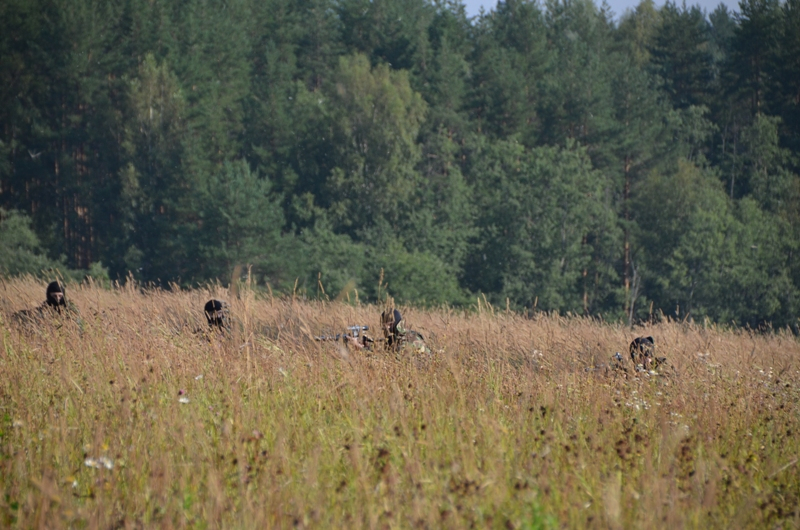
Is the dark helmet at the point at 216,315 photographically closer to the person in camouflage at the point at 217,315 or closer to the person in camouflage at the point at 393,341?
the person in camouflage at the point at 217,315

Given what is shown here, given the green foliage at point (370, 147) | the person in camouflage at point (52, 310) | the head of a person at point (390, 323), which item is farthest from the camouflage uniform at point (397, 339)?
the green foliage at point (370, 147)

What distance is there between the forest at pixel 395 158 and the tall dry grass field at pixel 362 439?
1003 inches

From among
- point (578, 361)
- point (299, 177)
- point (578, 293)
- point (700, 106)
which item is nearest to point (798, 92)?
point (700, 106)

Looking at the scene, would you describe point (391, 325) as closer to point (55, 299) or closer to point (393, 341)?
point (393, 341)

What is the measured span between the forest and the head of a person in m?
24.8

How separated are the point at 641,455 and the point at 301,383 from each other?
2013 mm

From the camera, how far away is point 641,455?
12.7 ft

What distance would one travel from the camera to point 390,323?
6.01 meters

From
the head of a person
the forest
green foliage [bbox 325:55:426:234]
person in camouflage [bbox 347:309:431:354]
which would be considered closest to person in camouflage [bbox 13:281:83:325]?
person in camouflage [bbox 347:309:431:354]

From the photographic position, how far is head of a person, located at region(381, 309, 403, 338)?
19.5 feet

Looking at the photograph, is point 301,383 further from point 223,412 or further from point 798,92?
point 798,92

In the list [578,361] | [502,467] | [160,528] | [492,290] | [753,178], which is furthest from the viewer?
[753,178]

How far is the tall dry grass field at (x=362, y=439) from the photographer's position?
3.16m

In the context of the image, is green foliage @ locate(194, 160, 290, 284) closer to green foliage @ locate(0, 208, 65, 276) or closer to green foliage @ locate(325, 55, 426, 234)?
green foliage @ locate(325, 55, 426, 234)
